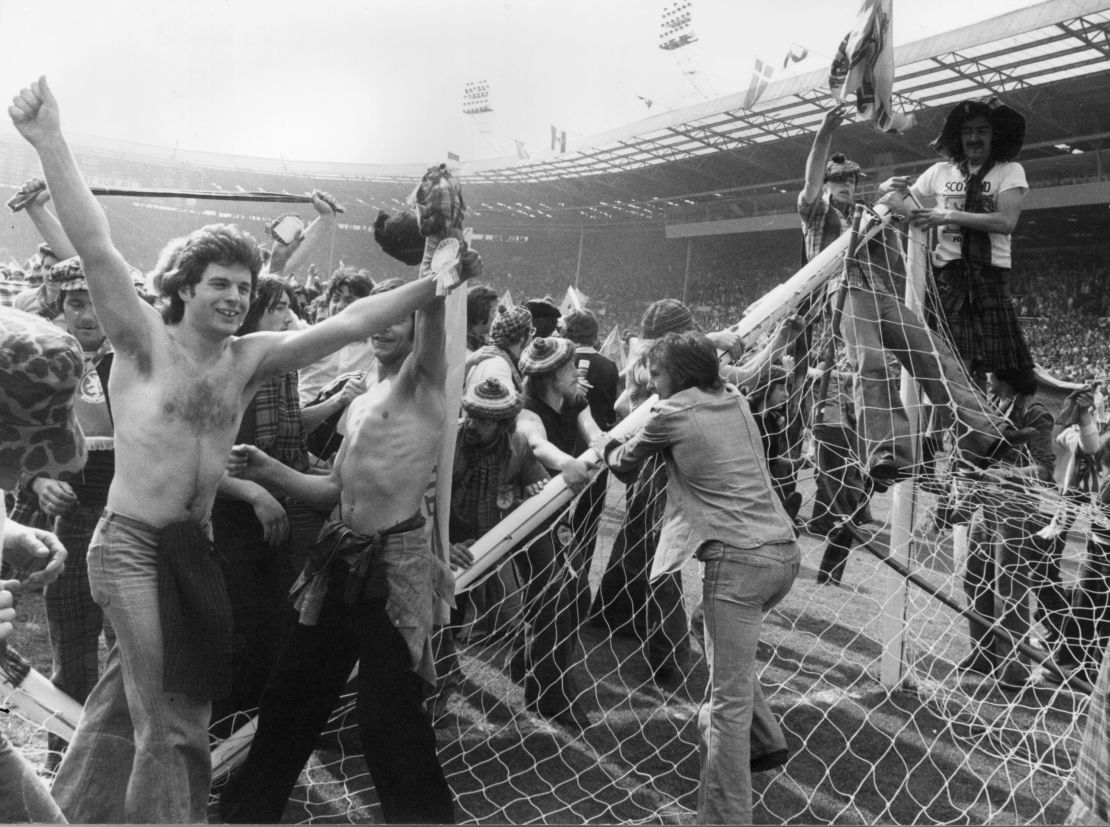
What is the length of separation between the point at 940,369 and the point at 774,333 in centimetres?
75

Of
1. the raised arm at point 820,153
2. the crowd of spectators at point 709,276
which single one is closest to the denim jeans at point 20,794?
the raised arm at point 820,153

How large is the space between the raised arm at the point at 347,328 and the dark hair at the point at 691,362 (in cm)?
90

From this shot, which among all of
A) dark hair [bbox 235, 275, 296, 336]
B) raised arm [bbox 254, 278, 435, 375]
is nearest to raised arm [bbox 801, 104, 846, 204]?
raised arm [bbox 254, 278, 435, 375]

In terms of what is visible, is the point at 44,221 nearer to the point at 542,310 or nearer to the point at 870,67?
the point at 542,310

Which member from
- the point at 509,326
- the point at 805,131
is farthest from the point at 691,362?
the point at 805,131

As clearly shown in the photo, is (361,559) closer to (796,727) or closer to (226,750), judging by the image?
(226,750)

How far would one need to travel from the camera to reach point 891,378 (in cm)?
386

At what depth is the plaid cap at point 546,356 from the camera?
3.82 m

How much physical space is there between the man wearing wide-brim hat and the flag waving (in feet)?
1.04

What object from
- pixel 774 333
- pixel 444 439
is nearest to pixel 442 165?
pixel 444 439

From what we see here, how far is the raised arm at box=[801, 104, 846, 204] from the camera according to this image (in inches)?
149

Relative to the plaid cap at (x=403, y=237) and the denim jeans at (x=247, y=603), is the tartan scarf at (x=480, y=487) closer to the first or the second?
the denim jeans at (x=247, y=603)

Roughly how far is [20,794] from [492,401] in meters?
2.10

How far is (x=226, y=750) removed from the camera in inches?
104
